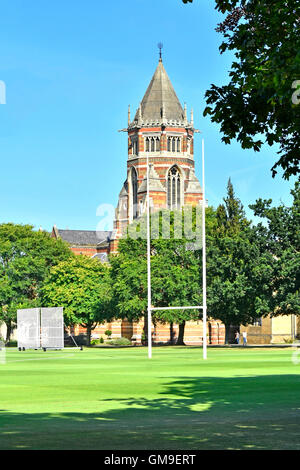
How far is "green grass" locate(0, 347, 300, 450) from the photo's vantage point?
1301 cm

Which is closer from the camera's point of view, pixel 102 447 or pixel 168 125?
pixel 102 447

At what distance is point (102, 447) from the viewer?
40.3 feet

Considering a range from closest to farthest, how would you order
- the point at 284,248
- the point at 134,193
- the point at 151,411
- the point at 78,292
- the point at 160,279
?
the point at 151,411 → the point at 284,248 → the point at 160,279 → the point at 78,292 → the point at 134,193

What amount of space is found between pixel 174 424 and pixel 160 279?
66516 mm

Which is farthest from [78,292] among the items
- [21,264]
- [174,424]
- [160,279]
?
[174,424]

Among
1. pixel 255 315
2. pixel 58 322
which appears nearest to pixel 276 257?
pixel 255 315

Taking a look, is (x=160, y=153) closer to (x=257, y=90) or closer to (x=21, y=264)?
(x=21, y=264)

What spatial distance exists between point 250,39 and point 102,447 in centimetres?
783

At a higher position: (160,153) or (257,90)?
(160,153)

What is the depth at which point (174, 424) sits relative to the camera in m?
15.4
